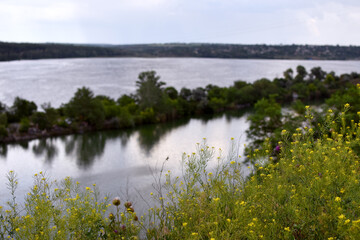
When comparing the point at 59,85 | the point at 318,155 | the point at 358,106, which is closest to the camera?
the point at 318,155

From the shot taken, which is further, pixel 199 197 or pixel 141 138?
pixel 141 138

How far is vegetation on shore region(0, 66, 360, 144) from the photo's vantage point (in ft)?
126

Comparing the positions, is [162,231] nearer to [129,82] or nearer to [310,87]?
[310,87]

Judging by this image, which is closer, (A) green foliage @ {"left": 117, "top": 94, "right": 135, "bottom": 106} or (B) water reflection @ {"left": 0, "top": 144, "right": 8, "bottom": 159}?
(B) water reflection @ {"left": 0, "top": 144, "right": 8, "bottom": 159}

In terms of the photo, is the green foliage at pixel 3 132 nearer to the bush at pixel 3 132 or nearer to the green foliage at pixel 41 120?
the bush at pixel 3 132

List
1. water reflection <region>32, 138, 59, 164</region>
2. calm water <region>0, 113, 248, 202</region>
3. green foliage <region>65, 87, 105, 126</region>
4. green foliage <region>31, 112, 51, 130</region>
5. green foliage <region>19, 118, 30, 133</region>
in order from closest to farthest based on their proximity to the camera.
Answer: calm water <region>0, 113, 248, 202</region>, water reflection <region>32, 138, 59, 164</region>, green foliage <region>19, 118, 30, 133</region>, green foliage <region>31, 112, 51, 130</region>, green foliage <region>65, 87, 105, 126</region>

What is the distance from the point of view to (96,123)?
140 ft

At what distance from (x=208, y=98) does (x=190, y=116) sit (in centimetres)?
935

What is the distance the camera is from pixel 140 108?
49.3 m

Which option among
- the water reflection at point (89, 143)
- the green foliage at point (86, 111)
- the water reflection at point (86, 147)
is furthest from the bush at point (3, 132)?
the green foliage at point (86, 111)

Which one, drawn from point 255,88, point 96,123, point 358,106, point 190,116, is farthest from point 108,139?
point 255,88

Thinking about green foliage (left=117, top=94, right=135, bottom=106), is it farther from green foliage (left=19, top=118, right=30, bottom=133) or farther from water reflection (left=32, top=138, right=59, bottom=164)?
water reflection (left=32, top=138, right=59, bottom=164)

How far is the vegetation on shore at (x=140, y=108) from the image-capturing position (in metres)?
38.3

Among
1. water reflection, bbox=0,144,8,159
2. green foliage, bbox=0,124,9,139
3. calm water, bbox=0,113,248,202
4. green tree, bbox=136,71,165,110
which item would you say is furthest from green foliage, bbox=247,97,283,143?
green foliage, bbox=0,124,9,139
